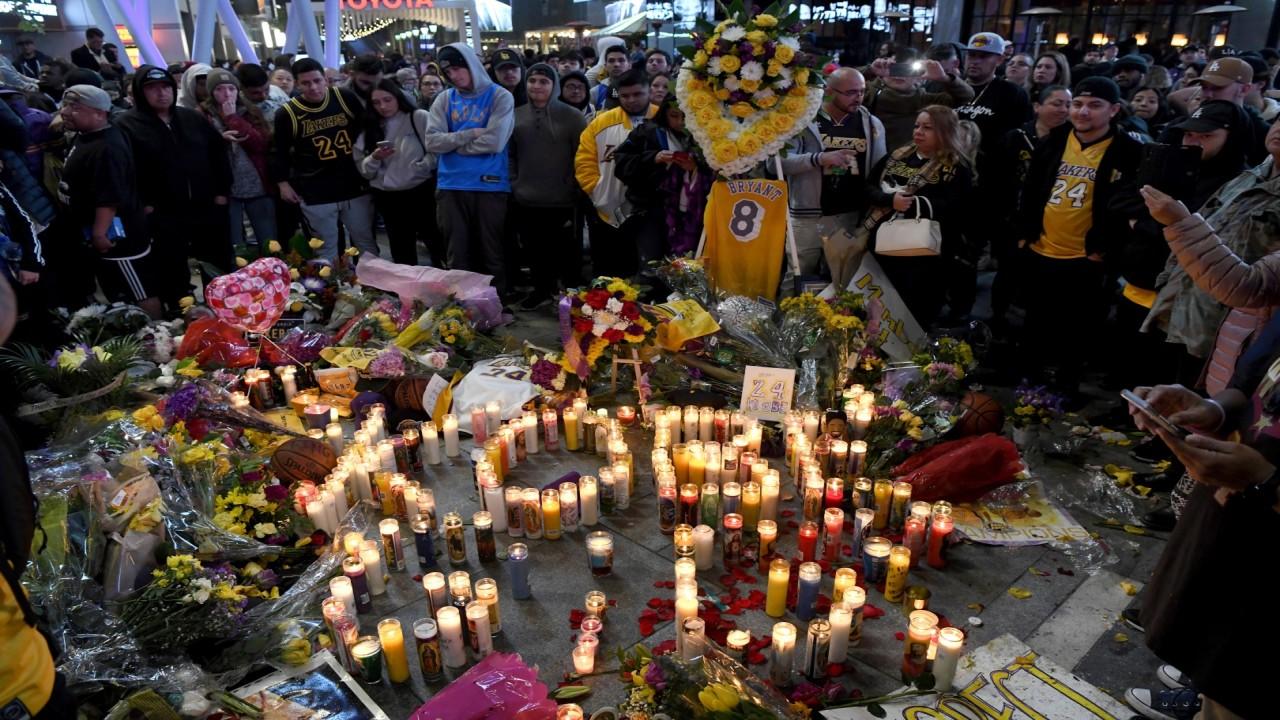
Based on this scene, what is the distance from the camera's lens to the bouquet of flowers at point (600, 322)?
Result: 160 inches

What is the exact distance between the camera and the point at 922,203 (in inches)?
172

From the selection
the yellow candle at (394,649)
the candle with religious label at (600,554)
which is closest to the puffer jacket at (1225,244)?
the candle with religious label at (600,554)

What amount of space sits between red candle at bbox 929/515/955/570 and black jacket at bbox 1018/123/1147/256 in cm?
201

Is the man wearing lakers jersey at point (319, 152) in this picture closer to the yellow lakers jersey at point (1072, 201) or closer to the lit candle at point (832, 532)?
the lit candle at point (832, 532)

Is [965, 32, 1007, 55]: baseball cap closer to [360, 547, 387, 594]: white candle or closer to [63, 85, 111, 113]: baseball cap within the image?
[360, 547, 387, 594]: white candle

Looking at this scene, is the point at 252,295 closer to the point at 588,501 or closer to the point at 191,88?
the point at 588,501

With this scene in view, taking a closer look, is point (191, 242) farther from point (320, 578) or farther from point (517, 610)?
point (517, 610)

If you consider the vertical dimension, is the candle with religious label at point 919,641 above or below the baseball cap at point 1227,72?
below

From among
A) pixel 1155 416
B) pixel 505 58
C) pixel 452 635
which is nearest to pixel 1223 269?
pixel 1155 416

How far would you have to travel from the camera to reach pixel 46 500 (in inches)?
94.9

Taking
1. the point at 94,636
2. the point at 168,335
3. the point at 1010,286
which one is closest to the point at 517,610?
the point at 94,636

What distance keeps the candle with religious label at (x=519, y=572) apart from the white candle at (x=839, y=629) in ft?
→ 3.64

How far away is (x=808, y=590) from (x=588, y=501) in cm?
104

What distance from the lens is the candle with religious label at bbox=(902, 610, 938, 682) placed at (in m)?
2.42
